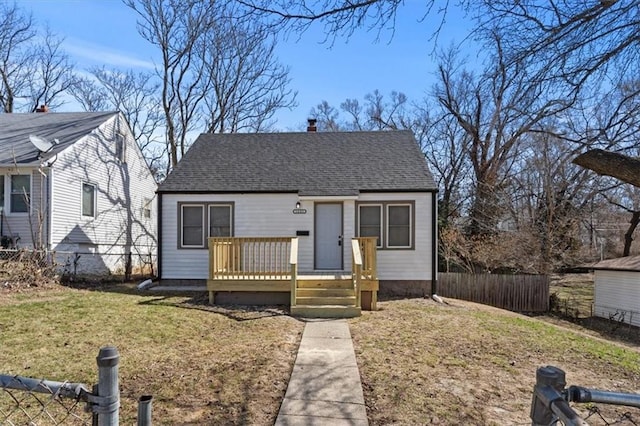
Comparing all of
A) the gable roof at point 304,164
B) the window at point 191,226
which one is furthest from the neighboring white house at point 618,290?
the window at point 191,226

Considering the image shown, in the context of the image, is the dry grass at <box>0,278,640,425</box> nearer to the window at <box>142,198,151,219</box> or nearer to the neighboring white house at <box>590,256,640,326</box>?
the neighboring white house at <box>590,256,640,326</box>

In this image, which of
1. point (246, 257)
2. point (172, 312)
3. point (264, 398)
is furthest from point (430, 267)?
point (264, 398)

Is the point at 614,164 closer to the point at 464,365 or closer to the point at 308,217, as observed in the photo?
the point at 464,365

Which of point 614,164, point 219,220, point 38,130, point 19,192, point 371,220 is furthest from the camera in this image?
point 38,130

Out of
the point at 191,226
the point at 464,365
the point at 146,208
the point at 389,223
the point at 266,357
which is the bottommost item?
the point at 464,365

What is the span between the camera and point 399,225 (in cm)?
1239

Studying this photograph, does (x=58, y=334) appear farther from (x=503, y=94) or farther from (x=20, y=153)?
(x=20, y=153)

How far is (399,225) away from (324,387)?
7.98 metres

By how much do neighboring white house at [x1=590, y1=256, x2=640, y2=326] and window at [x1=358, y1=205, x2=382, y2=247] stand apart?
8.73 meters

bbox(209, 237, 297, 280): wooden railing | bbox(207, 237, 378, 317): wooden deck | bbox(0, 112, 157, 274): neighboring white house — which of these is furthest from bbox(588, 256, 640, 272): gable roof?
bbox(0, 112, 157, 274): neighboring white house

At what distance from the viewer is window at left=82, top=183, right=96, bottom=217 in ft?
51.8

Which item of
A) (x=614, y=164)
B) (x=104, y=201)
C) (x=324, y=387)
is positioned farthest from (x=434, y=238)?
(x=104, y=201)

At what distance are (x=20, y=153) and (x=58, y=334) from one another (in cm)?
1008

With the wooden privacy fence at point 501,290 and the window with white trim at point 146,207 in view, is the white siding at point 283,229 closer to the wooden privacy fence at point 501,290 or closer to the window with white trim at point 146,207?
the wooden privacy fence at point 501,290
